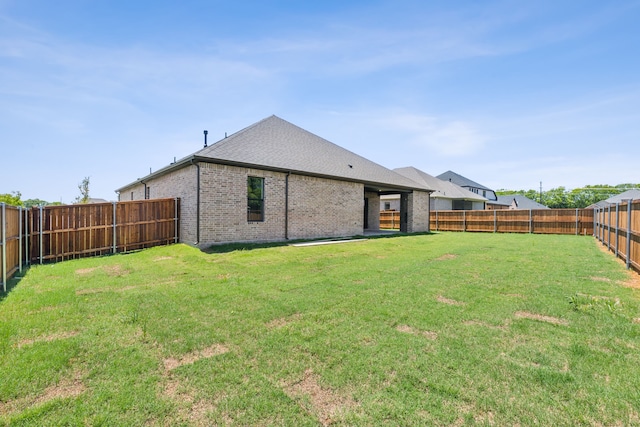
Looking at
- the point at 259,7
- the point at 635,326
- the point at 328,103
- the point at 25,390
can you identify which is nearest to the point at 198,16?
the point at 259,7

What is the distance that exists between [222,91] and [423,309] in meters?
11.1

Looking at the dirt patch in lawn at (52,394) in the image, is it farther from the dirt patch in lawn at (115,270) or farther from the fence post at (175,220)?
the fence post at (175,220)

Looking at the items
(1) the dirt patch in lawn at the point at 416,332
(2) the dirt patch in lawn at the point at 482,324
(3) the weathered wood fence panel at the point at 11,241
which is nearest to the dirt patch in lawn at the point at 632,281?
(2) the dirt patch in lawn at the point at 482,324

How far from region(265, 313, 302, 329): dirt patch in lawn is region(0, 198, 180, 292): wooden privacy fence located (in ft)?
21.0

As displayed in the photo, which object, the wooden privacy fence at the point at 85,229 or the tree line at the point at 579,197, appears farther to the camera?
the tree line at the point at 579,197

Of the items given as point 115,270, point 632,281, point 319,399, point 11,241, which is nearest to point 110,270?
point 115,270

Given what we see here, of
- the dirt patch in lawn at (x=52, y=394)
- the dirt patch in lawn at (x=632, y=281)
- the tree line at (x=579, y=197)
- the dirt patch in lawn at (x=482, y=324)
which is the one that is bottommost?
the dirt patch in lawn at (x=52, y=394)

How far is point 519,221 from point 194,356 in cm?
2413

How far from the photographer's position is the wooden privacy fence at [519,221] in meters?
19.3

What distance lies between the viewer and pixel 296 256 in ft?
31.4

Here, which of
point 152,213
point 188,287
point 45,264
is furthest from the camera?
point 152,213

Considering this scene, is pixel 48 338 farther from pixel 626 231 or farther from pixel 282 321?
pixel 626 231

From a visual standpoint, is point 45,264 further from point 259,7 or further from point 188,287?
point 259,7

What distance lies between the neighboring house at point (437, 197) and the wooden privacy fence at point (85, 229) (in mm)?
23238
